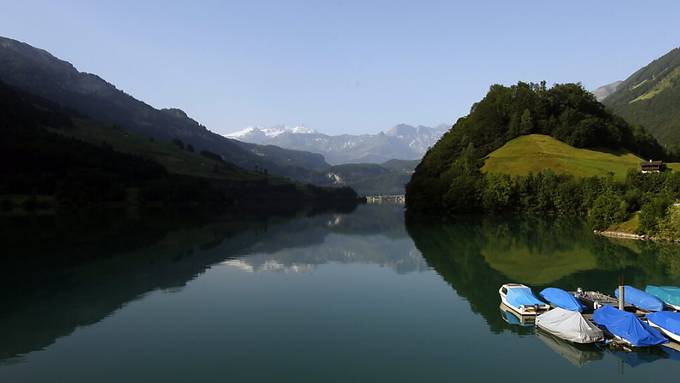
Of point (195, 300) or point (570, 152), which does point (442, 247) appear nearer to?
point (195, 300)

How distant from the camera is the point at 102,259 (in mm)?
80000

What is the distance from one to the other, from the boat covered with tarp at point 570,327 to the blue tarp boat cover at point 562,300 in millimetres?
4014

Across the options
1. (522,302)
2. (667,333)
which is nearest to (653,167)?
(522,302)

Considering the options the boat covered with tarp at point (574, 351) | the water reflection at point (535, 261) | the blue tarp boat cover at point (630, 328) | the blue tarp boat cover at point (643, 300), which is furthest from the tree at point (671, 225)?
the boat covered with tarp at point (574, 351)

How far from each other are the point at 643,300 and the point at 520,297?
35.7ft

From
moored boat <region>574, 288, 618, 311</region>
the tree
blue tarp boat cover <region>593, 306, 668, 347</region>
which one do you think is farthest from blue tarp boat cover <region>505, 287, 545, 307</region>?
the tree

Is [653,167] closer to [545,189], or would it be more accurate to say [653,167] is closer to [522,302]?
[545,189]

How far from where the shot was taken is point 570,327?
36.7m

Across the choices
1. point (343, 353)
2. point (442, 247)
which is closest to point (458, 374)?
point (343, 353)

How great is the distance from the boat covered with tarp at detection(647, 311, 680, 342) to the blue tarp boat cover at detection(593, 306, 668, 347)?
823 millimetres

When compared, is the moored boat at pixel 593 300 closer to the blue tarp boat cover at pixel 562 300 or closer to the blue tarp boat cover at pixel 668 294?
the blue tarp boat cover at pixel 562 300

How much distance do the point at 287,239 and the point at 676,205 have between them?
86398 millimetres

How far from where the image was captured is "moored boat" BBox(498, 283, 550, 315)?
44.4 m

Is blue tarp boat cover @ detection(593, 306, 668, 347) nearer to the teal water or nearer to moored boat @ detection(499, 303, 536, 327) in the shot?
the teal water
